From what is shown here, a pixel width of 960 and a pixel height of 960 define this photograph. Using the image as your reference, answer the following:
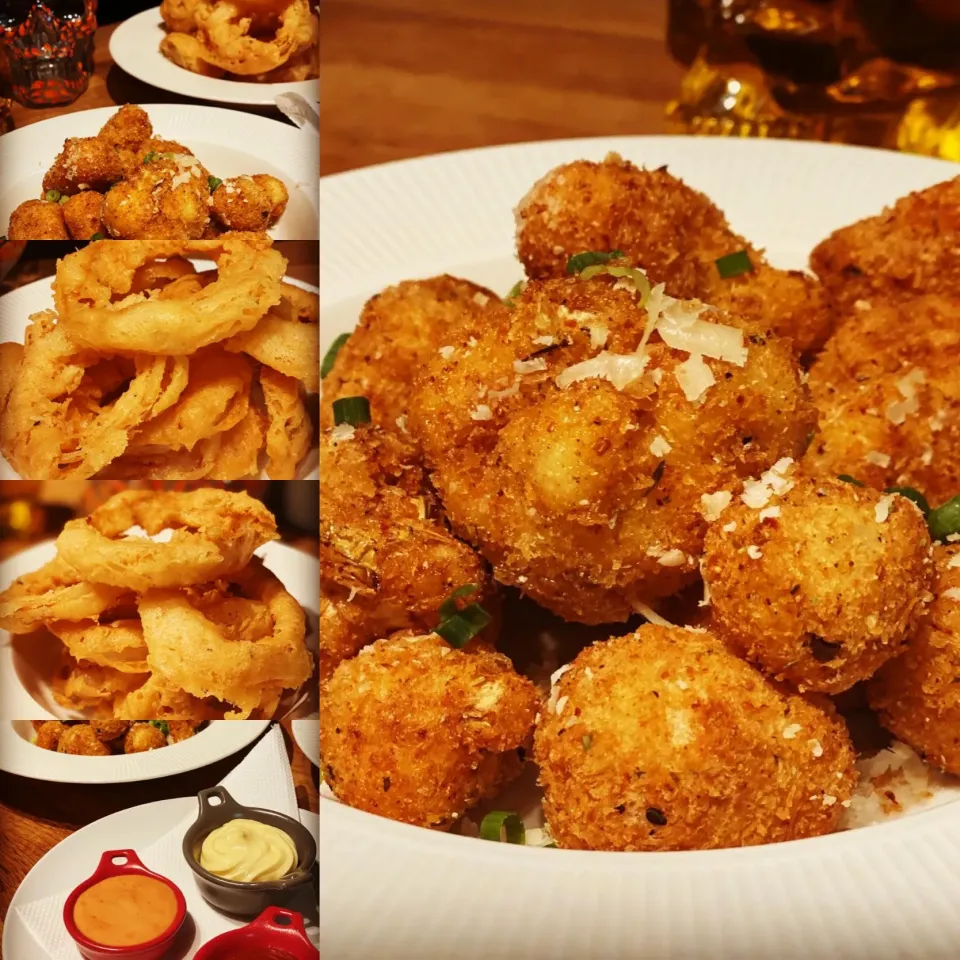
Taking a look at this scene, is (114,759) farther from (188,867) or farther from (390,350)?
(390,350)

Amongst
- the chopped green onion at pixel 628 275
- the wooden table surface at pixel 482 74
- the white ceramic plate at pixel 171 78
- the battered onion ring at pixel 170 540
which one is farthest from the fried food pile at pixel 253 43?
the wooden table surface at pixel 482 74

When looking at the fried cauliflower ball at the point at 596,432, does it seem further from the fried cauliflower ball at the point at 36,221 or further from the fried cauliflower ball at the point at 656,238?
the fried cauliflower ball at the point at 36,221

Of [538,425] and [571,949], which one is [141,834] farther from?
[538,425]

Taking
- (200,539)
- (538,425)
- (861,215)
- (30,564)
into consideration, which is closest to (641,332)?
(538,425)

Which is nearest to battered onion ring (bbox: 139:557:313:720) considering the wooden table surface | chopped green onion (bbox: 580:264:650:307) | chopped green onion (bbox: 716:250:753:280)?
chopped green onion (bbox: 580:264:650:307)

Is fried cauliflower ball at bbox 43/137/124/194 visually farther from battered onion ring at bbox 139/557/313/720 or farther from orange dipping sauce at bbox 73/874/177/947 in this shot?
orange dipping sauce at bbox 73/874/177/947

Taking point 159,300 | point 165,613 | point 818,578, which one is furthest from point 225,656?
point 818,578
